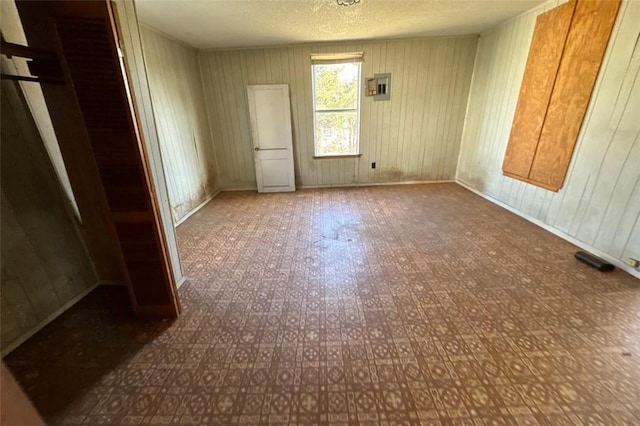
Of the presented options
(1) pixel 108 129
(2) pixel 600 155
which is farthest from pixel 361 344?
(2) pixel 600 155

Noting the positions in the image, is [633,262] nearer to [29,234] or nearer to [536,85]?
[536,85]

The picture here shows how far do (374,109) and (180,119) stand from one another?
127 inches

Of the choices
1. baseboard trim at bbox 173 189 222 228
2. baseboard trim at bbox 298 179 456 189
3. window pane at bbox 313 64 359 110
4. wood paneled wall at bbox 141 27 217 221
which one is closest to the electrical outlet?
baseboard trim at bbox 298 179 456 189

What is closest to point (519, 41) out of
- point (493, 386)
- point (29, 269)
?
point (493, 386)

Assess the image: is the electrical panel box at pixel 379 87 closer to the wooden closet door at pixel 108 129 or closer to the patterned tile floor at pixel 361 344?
the patterned tile floor at pixel 361 344

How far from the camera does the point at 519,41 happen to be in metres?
3.64

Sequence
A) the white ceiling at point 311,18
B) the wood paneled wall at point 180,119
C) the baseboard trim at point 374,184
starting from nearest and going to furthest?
the white ceiling at point 311,18
the wood paneled wall at point 180,119
the baseboard trim at point 374,184

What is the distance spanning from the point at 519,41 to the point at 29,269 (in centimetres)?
569

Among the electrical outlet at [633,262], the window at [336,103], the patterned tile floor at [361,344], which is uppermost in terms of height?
the window at [336,103]

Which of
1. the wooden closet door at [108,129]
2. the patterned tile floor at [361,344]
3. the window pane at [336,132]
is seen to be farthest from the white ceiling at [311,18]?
the patterned tile floor at [361,344]

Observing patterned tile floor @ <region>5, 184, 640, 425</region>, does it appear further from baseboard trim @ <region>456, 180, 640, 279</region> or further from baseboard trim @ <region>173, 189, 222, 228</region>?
baseboard trim @ <region>173, 189, 222, 228</region>

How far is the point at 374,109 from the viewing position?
16.2ft

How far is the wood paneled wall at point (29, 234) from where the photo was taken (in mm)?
1777

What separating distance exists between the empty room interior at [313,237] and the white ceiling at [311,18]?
45 mm
